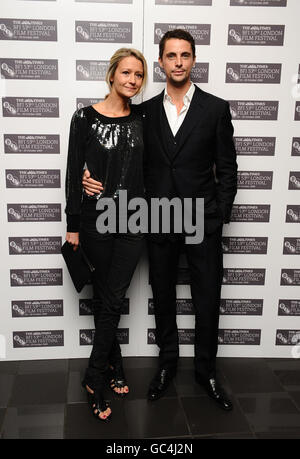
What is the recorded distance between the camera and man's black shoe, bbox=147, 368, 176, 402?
255 centimetres

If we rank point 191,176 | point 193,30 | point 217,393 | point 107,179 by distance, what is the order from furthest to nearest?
point 193,30 → point 217,393 → point 191,176 → point 107,179

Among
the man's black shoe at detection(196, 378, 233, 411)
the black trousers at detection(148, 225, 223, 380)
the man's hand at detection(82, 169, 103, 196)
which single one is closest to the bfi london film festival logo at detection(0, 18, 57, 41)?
the man's hand at detection(82, 169, 103, 196)

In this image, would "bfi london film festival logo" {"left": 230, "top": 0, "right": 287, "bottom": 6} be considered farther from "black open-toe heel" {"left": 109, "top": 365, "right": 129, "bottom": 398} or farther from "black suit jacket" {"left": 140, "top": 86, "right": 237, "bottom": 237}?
"black open-toe heel" {"left": 109, "top": 365, "right": 129, "bottom": 398}

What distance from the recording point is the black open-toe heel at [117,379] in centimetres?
259

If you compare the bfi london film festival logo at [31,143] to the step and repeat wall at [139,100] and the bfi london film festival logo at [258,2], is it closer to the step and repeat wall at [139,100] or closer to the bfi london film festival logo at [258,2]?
the step and repeat wall at [139,100]

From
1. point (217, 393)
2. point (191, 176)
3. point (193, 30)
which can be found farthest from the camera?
point (193, 30)

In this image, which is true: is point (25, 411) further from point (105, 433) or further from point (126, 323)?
point (126, 323)

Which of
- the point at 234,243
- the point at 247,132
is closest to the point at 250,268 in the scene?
the point at 234,243

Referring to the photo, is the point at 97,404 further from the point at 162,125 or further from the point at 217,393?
the point at 162,125

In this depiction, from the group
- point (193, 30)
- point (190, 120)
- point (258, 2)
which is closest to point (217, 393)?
point (190, 120)

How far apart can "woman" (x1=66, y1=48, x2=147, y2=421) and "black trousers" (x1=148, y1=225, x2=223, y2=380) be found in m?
0.24

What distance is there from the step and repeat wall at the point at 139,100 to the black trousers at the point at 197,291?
0.93 feet

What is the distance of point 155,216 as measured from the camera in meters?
Answer: 2.50

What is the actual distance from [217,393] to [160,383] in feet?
1.07
